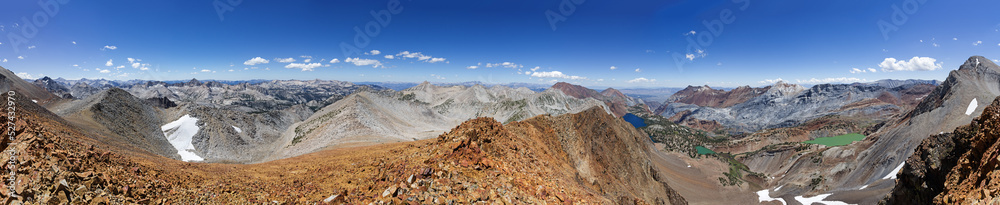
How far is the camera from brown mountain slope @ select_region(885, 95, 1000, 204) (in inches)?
457

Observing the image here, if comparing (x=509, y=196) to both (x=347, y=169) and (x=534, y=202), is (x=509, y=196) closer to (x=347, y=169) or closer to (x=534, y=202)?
(x=534, y=202)

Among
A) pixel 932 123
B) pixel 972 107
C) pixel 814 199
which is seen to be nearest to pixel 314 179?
pixel 814 199

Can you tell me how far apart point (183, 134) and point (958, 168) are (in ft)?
319

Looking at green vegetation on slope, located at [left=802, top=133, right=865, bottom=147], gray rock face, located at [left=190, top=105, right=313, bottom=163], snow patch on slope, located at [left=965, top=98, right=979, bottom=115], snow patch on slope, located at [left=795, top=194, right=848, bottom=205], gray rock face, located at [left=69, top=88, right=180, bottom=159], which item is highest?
snow patch on slope, located at [left=965, top=98, right=979, bottom=115]

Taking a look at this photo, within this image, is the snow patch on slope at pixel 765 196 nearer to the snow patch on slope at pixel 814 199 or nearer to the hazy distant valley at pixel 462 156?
the hazy distant valley at pixel 462 156

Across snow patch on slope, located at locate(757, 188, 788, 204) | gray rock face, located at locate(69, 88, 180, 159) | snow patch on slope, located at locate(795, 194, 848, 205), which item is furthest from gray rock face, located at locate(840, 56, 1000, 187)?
gray rock face, located at locate(69, 88, 180, 159)

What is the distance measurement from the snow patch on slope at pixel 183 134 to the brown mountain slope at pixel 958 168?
82.2 meters

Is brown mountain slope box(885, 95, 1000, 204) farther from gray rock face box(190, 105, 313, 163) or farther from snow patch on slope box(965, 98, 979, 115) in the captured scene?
gray rock face box(190, 105, 313, 163)

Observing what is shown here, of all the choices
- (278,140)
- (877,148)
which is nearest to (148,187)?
(278,140)

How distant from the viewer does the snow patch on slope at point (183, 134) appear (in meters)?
57.9

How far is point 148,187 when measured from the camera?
13031 mm

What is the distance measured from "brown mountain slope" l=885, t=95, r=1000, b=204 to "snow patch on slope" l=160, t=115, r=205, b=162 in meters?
82.2

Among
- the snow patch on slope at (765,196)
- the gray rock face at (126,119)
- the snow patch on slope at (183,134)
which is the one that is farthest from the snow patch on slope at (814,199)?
the snow patch on slope at (183,134)

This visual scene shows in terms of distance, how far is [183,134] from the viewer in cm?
6431
